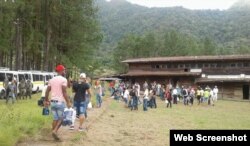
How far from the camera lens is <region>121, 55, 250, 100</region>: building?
48094 mm

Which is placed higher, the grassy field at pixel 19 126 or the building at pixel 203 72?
the building at pixel 203 72

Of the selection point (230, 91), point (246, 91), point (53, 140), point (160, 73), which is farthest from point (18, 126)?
point (160, 73)

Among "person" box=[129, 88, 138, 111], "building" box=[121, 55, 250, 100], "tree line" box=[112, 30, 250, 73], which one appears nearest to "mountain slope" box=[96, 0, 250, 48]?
"tree line" box=[112, 30, 250, 73]

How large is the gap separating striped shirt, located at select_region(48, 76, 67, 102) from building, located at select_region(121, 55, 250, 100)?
38.5 metres

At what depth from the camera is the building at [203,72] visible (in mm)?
48094

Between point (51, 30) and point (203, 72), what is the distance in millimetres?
19130

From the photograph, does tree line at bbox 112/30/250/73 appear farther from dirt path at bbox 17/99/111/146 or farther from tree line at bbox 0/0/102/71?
dirt path at bbox 17/99/111/146

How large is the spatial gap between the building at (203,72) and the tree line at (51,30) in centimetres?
1029

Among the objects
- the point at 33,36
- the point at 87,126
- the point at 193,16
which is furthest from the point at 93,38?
the point at 193,16

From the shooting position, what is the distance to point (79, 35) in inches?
1738

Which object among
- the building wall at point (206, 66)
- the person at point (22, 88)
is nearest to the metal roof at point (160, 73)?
the building wall at point (206, 66)

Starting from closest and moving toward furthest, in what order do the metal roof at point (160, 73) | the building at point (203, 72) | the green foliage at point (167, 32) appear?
the building at point (203, 72)
the metal roof at point (160, 73)
the green foliage at point (167, 32)

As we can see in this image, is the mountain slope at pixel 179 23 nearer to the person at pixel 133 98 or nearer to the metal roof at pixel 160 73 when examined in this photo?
the metal roof at pixel 160 73

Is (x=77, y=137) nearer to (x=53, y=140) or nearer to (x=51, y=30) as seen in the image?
(x=53, y=140)
